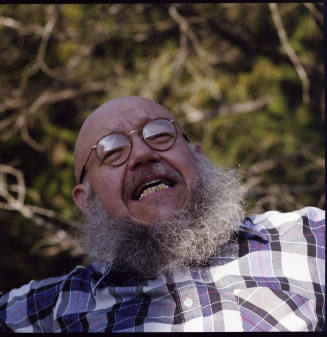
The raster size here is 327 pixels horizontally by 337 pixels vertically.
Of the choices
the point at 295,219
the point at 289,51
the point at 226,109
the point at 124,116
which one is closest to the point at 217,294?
the point at 295,219

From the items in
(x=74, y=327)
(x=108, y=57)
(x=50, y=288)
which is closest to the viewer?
(x=74, y=327)

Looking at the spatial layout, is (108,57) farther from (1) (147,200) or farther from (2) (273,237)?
(2) (273,237)

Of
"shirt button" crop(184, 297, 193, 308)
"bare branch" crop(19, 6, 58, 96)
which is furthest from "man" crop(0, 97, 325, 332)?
"bare branch" crop(19, 6, 58, 96)

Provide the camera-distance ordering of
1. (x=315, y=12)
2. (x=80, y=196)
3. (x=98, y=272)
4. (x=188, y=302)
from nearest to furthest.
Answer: (x=188, y=302)
(x=98, y=272)
(x=80, y=196)
(x=315, y=12)

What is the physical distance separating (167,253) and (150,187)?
0.23 metres

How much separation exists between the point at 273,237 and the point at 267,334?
0.31 m

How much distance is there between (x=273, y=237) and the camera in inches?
47.3

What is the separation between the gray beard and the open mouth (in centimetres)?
9

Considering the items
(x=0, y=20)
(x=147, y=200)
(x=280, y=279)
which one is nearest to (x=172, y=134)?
(x=147, y=200)

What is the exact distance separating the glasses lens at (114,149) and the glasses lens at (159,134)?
0.08m

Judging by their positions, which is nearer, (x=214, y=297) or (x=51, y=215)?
(x=214, y=297)

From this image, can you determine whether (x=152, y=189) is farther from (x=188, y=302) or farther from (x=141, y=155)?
(x=188, y=302)

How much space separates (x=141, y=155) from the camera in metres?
1.22

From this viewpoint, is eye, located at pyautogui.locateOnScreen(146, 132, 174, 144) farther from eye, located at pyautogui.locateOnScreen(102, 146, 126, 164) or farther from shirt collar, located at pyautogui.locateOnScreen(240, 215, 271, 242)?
shirt collar, located at pyautogui.locateOnScreen(240, 215, 271, 242)
